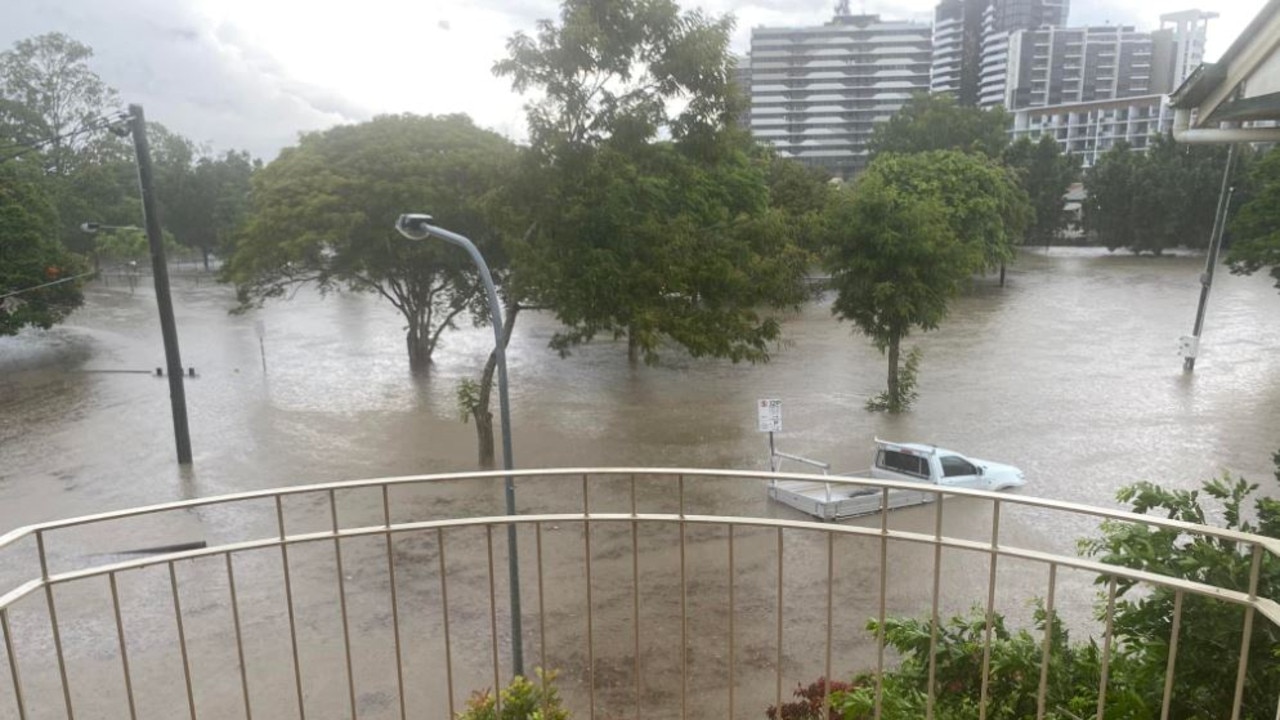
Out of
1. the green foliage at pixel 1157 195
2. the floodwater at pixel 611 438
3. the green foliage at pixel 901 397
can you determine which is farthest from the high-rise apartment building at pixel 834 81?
the green foliage at pixel 901 397

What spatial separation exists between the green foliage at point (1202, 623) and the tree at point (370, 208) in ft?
56.6

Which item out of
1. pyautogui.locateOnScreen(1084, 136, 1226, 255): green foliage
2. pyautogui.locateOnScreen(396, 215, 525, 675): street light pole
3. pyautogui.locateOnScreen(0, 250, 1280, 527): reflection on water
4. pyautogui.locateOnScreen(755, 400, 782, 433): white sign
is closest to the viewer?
pyautogui.locateOnScreen(396, 215, 525, 675): street light pole

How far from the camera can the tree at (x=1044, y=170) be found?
5988cm

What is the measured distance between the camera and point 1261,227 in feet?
100

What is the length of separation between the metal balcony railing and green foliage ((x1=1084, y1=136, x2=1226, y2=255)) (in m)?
50.1

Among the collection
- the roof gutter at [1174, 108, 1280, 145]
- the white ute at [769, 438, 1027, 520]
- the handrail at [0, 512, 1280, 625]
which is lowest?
the white ute at [769, 438, 1027, 520]

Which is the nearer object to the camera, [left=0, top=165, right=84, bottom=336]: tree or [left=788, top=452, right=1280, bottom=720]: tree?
[left=788, top=452, right=1280, bottom=720]: tree

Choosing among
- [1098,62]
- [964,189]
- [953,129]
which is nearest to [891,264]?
[964,189]

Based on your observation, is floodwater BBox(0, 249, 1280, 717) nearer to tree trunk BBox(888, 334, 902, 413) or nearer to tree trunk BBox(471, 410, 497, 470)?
tree trunk BBox(471, 410, 497, 470)

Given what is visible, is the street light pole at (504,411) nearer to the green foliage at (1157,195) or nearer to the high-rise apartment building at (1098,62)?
the green foliage at (1157,195)

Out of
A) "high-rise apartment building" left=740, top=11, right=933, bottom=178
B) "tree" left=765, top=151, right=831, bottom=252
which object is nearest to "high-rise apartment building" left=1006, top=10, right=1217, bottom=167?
"high-rise apartment building" left=740, top=11, right=933, bottom=178

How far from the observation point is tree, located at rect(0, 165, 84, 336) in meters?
28.1

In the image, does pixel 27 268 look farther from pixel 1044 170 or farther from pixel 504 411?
pixel 1044 170

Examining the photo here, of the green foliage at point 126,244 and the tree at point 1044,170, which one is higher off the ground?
the tree at point 1044,170
